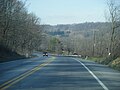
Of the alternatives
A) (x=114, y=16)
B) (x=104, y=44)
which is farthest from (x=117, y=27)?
(x=104, y=44)

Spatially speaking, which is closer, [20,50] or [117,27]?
[117,27]

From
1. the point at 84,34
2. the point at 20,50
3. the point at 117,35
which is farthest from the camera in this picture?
the point at 84,34

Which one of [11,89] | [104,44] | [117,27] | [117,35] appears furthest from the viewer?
[104,44]

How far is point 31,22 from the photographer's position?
98.6 meters

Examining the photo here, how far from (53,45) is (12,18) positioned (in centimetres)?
13058

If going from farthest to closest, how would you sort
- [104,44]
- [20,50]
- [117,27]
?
[104,44] → [20,50] → [117,27]

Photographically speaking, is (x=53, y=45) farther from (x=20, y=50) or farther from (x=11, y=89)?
(x=11, y=89)

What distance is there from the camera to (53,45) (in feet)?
644

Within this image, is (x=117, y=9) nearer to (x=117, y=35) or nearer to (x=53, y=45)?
(x=117, y=35)

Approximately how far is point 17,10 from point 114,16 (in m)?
18.8

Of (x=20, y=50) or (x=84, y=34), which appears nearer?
(x=20, y=50)

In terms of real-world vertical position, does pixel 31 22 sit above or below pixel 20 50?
above

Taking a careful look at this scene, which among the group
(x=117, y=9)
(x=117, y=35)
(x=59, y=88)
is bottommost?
(x=59, y=88)

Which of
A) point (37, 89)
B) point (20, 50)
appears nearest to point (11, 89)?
point (37, 89)
